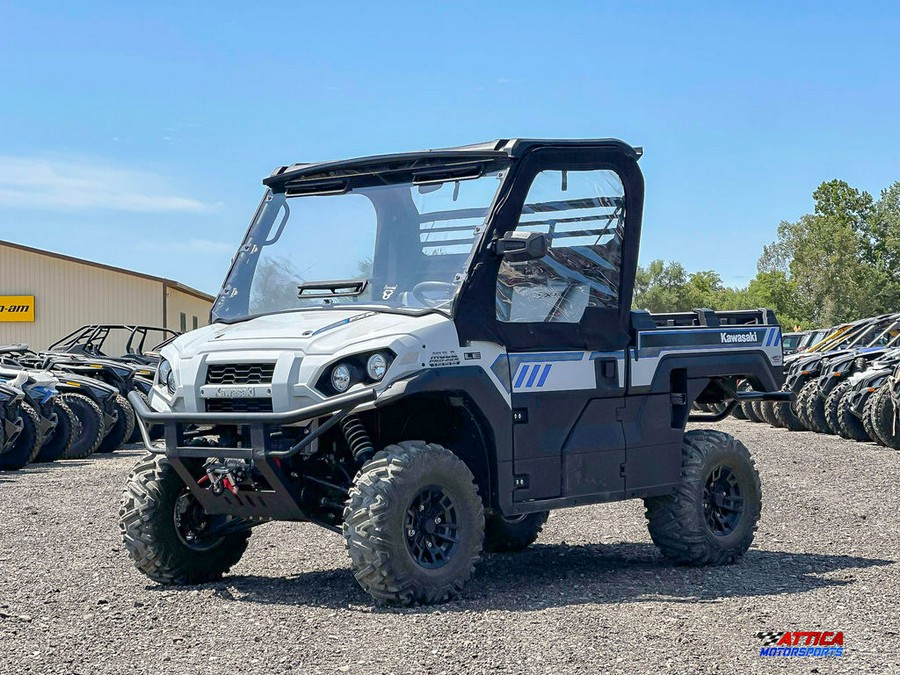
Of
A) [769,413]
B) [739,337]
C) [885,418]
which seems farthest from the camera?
[769,413]

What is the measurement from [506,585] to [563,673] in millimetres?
2372

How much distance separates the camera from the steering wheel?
7129 millimetres

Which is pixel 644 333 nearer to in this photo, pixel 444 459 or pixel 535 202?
pixel 535 202

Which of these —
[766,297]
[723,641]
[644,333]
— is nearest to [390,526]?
[723,641]

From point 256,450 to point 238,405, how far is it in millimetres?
344

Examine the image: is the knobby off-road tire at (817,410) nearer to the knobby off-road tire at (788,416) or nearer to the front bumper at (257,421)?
the knobby off-road tire at (788,416)

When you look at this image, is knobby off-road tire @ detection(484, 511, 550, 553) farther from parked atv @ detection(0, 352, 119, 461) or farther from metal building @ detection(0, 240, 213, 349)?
metal building @ detection(0, 240, 213, 349)

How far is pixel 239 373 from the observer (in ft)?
22.9

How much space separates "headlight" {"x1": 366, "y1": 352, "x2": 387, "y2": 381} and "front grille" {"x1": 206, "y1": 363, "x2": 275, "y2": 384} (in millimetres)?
517

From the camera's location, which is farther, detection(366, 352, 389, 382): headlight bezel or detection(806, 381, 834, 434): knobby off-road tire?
detection(806, 381, 834, 434): knobby off-road tire

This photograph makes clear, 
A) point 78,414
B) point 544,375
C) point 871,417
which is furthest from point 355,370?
point 871,417

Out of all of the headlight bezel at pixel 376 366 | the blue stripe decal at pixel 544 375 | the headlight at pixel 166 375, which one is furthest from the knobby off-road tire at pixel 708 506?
the headlight at pixel 166 375

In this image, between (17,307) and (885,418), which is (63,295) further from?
(885,418)

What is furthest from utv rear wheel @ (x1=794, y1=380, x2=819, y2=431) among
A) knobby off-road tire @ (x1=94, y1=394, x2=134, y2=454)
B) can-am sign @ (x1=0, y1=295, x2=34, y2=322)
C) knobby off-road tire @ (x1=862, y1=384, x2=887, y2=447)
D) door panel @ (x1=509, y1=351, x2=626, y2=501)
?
can-am sign @ (x1=0, y1=295, x2=34, y2=322)
